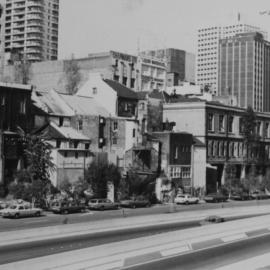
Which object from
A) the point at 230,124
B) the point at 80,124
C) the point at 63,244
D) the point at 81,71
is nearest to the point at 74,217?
the point at 63,244

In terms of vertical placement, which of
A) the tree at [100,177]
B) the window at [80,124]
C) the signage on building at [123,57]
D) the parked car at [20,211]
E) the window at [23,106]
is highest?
the signage on building at [123,57]

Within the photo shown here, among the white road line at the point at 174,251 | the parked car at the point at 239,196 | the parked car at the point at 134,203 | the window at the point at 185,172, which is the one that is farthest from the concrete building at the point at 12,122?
the white road line at the point at 174,251

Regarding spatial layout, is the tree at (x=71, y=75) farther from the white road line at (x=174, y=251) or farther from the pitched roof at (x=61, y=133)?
the white road line at (x=174, y=251)

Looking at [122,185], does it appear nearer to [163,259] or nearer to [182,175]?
[182,175]

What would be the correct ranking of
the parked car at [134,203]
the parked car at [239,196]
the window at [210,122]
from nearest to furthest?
the parked car at [134,203] < the parked car at [239,196] < the window at [210,122]

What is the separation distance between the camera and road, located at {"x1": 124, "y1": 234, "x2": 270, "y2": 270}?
37.0 meters

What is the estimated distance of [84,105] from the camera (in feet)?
334

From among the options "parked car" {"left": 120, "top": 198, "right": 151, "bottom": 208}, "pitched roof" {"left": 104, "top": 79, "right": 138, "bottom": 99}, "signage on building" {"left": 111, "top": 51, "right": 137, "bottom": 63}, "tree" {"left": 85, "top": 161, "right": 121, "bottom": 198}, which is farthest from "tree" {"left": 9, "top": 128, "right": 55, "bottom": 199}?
"signage on building" {"left": 111, "top": 51, "right": 137, "bottom": 63}

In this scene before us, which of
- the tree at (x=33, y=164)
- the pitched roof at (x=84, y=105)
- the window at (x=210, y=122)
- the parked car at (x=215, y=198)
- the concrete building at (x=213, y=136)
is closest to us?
the tree at (x=33, y=164)

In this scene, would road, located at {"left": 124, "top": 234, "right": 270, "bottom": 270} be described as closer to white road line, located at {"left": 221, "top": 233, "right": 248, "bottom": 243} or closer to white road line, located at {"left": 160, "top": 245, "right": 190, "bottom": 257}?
white road line, located at {"left": 160, "top": 245, "right": 190, "bottom": 257}

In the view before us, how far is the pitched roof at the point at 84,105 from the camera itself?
98250 mm

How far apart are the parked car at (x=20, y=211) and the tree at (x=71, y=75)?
68.7 m

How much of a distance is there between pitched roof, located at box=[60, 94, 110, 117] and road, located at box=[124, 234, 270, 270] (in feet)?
171

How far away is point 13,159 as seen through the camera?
268 feet
